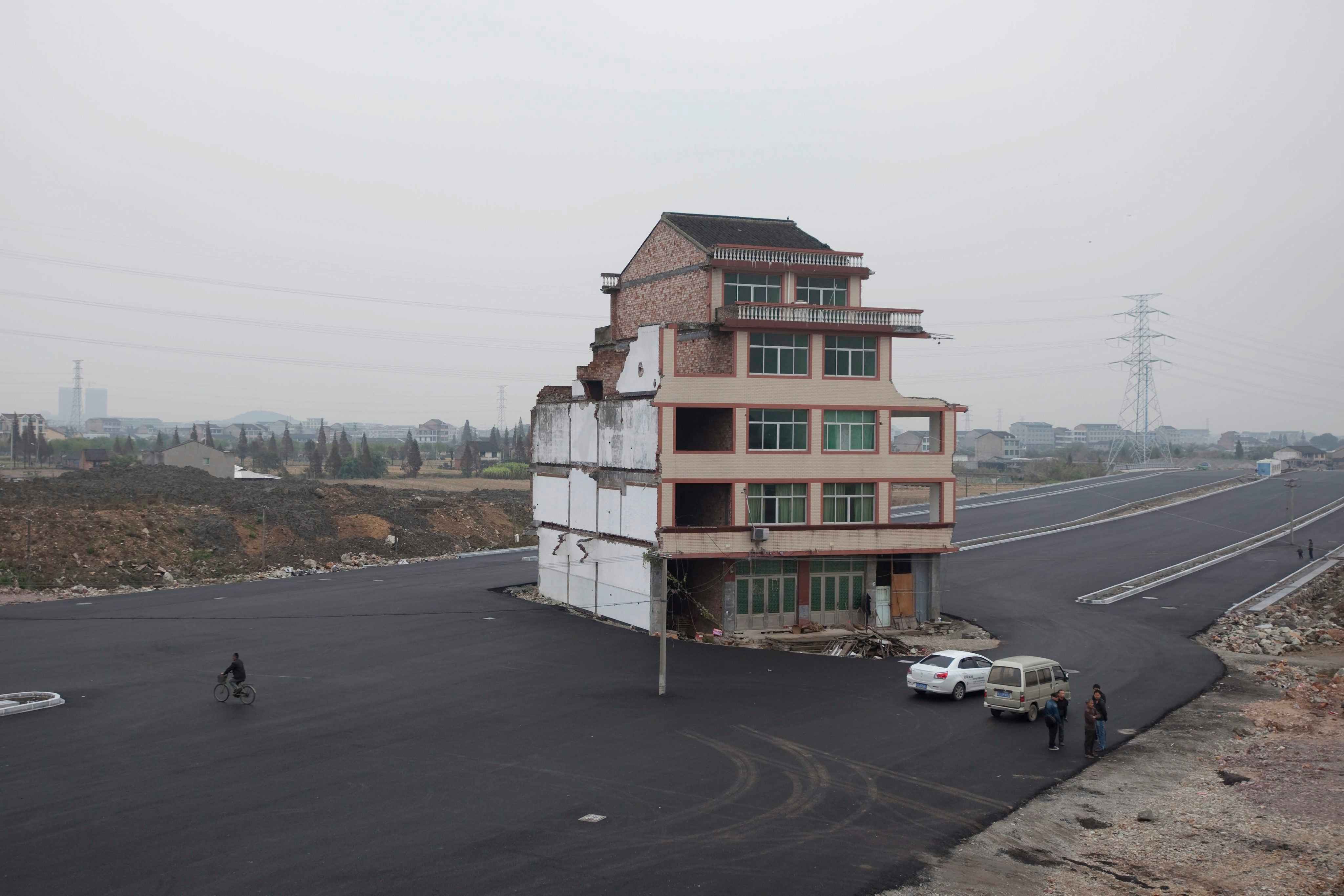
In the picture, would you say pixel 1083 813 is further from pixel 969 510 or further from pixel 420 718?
pixel 969 510

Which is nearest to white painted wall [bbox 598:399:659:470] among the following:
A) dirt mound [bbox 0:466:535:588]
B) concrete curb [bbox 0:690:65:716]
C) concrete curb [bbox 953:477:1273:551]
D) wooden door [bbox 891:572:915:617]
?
wooden door [bbox 891:572:915:617]

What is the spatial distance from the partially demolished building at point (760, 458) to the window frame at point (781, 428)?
7cm

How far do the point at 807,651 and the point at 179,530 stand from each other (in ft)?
146

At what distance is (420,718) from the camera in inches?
1129

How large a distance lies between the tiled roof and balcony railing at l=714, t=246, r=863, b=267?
3.71 ft

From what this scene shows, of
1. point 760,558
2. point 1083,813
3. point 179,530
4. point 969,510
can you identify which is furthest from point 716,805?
point 969,510

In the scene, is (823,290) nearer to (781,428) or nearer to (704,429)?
(781,428)

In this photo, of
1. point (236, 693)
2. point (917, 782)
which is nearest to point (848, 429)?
point (917, 782)

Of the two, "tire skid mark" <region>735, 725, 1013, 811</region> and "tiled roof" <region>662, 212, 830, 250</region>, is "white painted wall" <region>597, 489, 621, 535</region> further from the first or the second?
"tire skid mark" <region>735, 725, 1013, 811</region>

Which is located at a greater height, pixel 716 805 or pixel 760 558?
pixel 760 558

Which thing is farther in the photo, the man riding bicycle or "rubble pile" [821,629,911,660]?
"rubble pile" [821,629,911,660]

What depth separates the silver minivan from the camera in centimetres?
2911

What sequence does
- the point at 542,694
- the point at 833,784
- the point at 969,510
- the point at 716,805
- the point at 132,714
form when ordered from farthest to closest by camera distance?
the point at 969,510 < the point at 542,694 < the point at 132,714 < the point at 833,784 < the point at 716,805

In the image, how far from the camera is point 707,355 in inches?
1774
